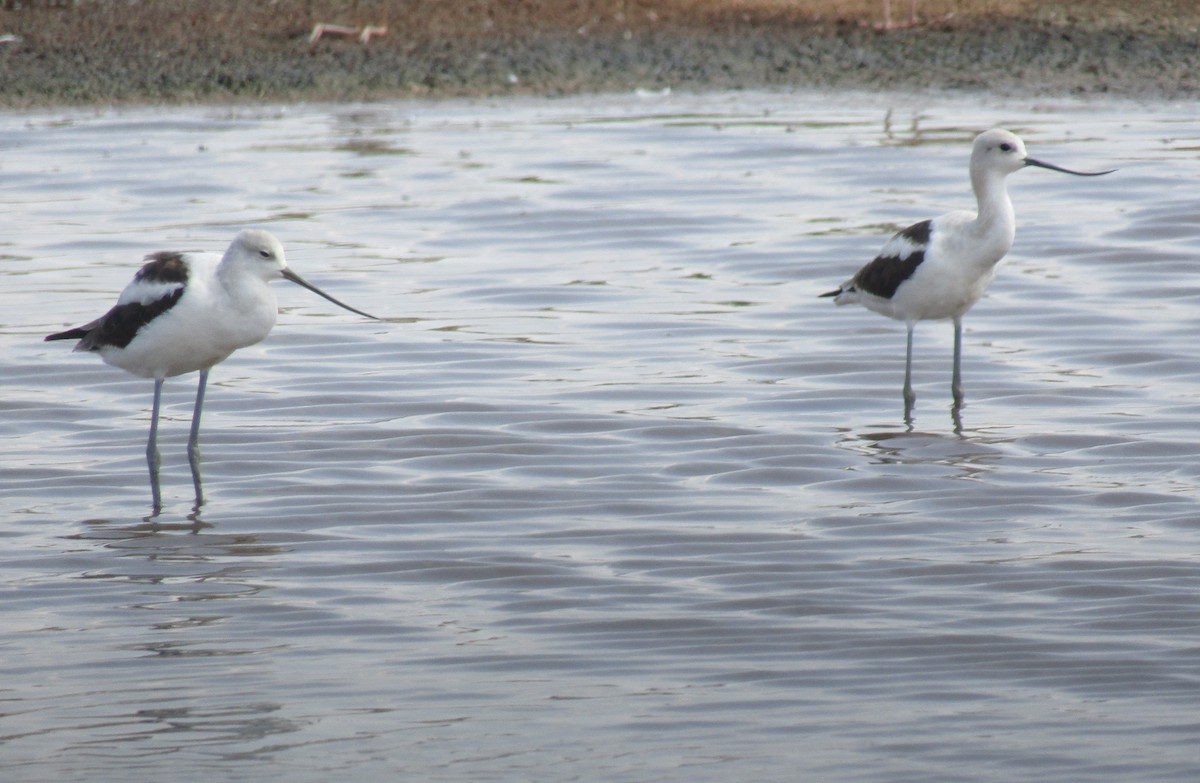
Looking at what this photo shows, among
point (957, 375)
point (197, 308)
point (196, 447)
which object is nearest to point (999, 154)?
point (957, 375)

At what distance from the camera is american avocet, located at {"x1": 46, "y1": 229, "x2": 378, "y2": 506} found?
22.9 feet

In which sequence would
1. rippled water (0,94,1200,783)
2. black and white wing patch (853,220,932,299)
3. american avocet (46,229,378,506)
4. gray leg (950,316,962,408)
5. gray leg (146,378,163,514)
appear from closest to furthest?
rippled water (0,94,1200,783) < gray leg (146,378,163,514) < american avocet (46,229,378,506) < gray leg (950,316,962,408) < black and white wing patch (853,220,932,299)

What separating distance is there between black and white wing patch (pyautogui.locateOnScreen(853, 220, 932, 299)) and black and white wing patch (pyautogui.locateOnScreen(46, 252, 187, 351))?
3.22m

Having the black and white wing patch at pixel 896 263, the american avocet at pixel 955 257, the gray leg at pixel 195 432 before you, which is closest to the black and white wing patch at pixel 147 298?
the gray leg at pixel 195 432

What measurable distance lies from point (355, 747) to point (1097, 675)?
1.83 m

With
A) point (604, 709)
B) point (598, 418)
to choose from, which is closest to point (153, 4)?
point (598, 418)

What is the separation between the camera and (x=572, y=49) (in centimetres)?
1802

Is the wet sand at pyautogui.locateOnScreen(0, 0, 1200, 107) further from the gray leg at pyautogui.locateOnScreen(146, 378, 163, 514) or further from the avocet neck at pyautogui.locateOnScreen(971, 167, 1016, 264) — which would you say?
the gray leg at pyautogui.locateOnScreen(146, 378, 163, 514)

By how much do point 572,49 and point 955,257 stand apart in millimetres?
10194

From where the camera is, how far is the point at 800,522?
6211mm

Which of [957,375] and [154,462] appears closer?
[154,462]

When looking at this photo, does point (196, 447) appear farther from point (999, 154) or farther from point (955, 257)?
point (999, 154)

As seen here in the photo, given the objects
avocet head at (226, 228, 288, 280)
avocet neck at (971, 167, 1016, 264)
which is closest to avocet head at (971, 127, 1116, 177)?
avocet neck at (971, 167, 1016, 264)

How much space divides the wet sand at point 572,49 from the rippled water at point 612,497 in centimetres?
340
